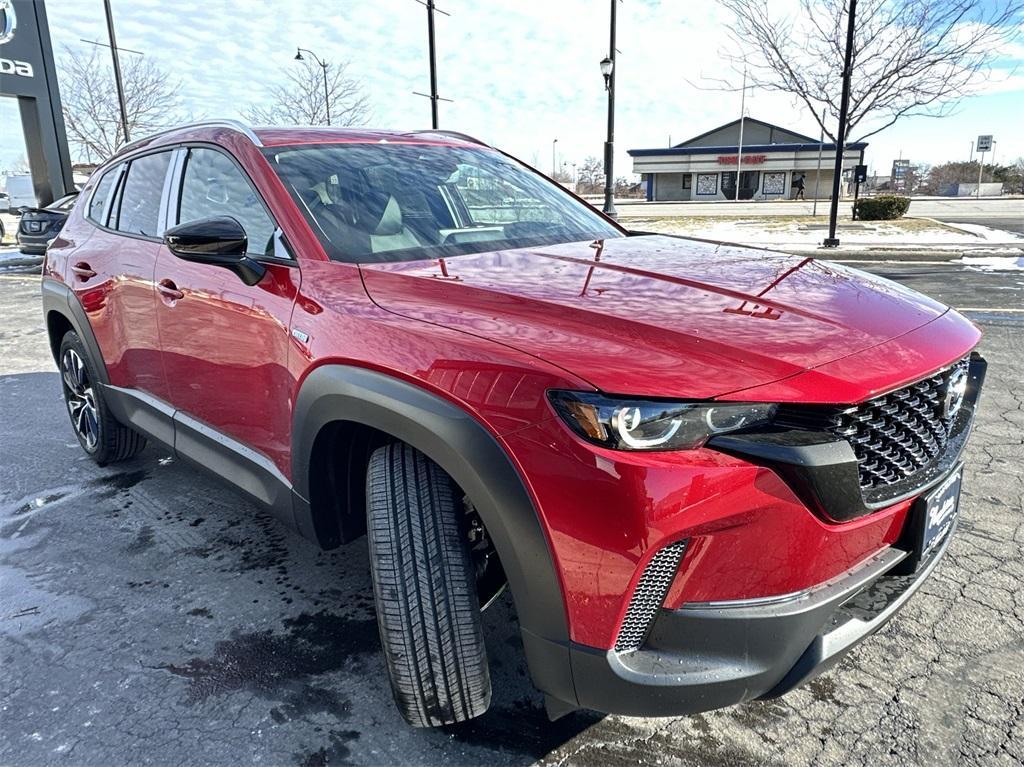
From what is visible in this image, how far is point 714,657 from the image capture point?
4.98ft

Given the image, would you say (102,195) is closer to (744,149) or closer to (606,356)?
(606,356)

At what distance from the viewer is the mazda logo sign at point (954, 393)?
73.0 inches

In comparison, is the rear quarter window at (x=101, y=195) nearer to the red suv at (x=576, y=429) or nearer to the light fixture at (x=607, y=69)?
the red suv at (x=576, y=429)

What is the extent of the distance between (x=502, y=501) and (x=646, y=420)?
365 millimetres

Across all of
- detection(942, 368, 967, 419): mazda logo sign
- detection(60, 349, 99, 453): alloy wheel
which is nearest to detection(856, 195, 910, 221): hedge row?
detection(942, 368, 967, 419): mazda logo sign

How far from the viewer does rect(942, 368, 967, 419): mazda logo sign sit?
6.09ft

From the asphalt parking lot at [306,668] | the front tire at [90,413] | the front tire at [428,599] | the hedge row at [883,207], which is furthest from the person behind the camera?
the hedge row at [883,207]

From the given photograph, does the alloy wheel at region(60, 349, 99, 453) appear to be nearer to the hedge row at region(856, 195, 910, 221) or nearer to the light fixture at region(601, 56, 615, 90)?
the light fixture at region(601, 56, 615, 90)

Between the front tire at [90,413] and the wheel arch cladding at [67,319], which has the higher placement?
the wheel arch cladding at [67,319]

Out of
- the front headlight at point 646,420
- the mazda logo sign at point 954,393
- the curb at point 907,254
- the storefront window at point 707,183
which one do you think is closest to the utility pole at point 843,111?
the curb at point 907,254

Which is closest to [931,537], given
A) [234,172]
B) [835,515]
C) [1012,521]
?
[835,515]

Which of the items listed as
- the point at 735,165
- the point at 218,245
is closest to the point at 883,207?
the point at 218,245

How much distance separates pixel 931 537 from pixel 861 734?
57 centimetres

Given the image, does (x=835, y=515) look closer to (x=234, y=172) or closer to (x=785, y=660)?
(x=785, y=660)
